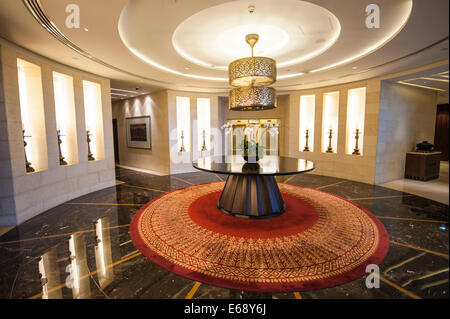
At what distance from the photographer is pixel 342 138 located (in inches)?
265

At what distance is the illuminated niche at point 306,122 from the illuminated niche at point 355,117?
1.29 meters

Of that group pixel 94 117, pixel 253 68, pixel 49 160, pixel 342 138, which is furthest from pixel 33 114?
Answer: pixel 342 138

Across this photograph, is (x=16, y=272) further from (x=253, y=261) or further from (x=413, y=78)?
(x=413, y=78)

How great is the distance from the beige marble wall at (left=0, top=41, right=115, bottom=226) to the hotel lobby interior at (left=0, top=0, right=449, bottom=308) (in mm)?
29

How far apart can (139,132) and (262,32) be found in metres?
6.67

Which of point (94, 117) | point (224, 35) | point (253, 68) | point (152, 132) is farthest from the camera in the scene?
point (152, 132)

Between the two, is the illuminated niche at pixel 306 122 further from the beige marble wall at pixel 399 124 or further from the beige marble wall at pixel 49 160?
the beige marble wall at pixel 49 160

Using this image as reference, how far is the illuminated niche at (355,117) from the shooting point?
6.47 metres

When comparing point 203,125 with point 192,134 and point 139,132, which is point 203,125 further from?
point 139,132

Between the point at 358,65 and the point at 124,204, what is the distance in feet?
20.0

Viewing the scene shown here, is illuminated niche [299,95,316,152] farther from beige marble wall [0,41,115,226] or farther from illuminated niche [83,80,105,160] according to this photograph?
illuminated niche [83,80,105,160]

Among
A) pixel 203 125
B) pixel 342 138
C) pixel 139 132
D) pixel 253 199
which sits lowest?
pixel 253 199

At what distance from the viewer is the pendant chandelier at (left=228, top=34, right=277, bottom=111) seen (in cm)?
369

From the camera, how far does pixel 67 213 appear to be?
3.87 m
